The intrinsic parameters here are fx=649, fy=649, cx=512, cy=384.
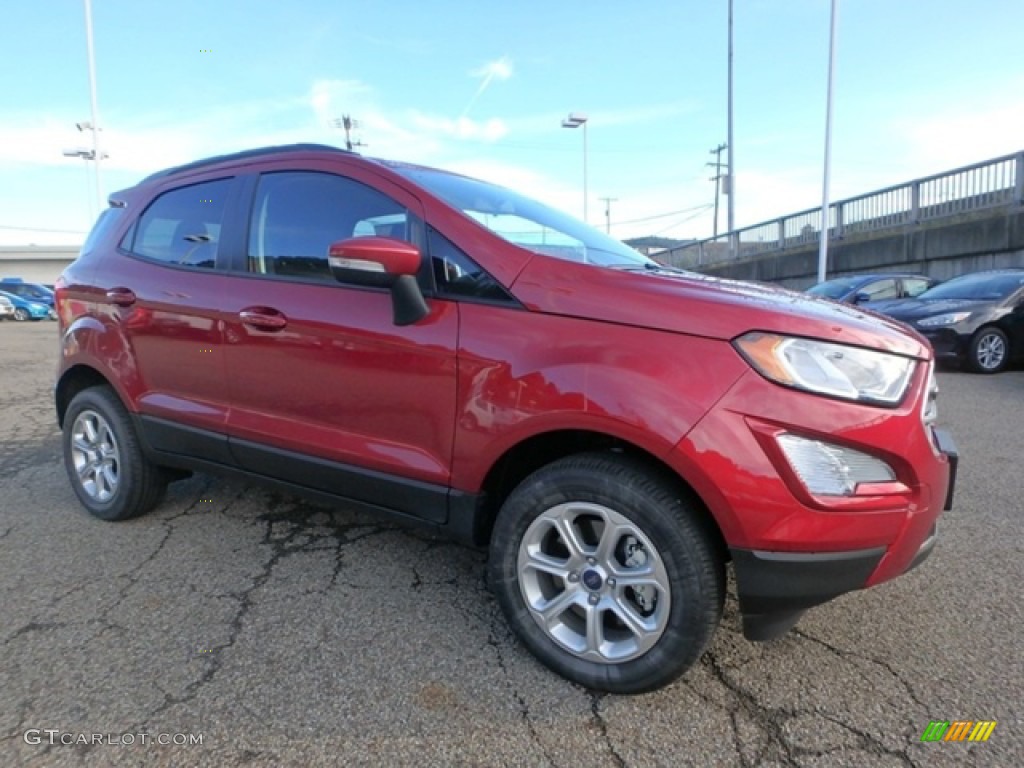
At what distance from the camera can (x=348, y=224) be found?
2.64 m

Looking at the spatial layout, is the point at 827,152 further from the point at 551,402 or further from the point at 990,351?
the point at 551,402

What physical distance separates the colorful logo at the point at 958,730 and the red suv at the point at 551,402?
1.50 ft

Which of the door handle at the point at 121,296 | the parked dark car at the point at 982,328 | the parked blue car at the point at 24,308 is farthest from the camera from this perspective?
the parked blue car at the point at 24,308

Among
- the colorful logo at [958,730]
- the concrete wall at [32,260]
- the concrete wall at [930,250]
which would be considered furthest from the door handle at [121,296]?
the concrete wall at [32,260]

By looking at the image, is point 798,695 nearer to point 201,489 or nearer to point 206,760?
point 206,760

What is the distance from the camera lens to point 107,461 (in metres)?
3.50

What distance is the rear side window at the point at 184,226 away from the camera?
3.07 meters

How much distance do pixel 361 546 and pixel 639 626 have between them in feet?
5.33

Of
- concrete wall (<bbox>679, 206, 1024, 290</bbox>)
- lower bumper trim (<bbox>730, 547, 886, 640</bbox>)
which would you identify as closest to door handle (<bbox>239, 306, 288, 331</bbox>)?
lower bumper trim (<bbox>730, 547, 886, 640</bbox>)

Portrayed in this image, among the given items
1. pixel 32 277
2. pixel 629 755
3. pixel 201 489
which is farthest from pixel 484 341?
pixel 32 277

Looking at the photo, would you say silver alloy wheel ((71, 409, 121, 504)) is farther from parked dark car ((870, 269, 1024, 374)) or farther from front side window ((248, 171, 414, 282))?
parked dark car ((870, 269, 1024, 374))

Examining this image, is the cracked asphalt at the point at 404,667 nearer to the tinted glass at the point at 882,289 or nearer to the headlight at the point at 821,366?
the headlight at the point at 821,366

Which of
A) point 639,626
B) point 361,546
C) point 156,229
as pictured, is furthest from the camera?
point 156,229

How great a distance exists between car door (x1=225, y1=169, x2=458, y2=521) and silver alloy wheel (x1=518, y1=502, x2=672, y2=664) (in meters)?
0.43
